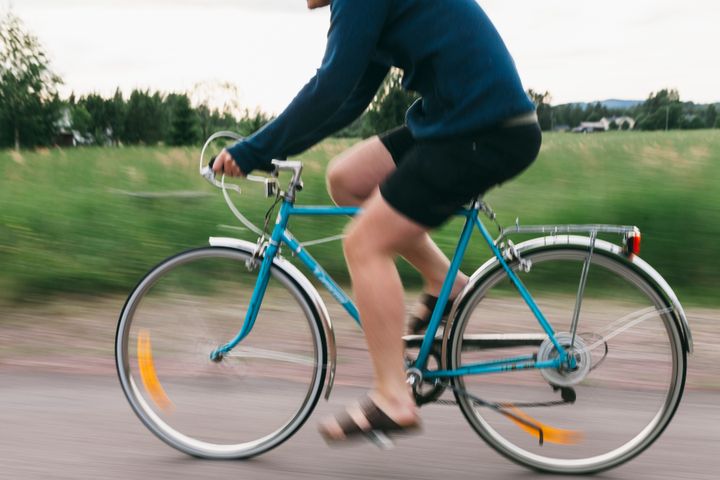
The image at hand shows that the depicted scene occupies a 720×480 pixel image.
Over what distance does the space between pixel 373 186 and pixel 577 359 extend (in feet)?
3.03

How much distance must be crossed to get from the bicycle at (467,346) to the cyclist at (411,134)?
0.46 ft

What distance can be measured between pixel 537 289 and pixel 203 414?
135 cm

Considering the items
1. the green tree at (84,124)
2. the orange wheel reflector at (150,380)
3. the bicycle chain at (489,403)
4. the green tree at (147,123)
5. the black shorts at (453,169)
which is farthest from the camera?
the green tree at (84,124)

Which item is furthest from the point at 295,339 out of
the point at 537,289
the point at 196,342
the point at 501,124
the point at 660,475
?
the point at 660,475

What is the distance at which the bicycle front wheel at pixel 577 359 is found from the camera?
123 inches

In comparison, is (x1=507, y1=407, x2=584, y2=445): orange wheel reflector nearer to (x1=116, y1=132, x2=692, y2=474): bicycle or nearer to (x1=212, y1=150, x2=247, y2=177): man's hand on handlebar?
(x1=116, y1=132, x2=692, y2=474): bicycle

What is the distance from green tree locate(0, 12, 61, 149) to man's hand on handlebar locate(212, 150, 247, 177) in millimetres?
9525

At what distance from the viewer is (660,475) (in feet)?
10.5

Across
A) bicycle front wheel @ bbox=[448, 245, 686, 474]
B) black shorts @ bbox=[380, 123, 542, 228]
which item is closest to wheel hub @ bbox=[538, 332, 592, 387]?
bicycle front wheel @ bbox=[448, 245, 686, 474]

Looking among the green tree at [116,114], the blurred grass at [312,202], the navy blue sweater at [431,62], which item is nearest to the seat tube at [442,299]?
the navy blue sweater at [431,62]

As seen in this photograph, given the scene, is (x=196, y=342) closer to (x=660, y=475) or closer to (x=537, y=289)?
(x=537, y=289)

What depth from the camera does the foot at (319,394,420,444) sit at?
311 centimetres

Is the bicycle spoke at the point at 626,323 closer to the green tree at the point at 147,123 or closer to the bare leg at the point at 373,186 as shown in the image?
the bare leg at the point at 373,186

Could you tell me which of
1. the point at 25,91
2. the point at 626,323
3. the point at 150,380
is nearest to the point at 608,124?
the point at 626,323
